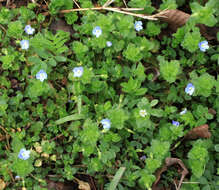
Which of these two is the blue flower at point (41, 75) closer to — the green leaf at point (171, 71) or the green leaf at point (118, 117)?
the green leaf at point (118, 117)

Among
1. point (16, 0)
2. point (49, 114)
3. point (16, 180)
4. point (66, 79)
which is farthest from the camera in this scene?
point (16, 0)

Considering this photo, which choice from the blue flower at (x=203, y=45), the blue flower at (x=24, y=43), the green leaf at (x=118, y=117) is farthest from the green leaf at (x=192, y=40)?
the blue flower at (x=24, y=43)

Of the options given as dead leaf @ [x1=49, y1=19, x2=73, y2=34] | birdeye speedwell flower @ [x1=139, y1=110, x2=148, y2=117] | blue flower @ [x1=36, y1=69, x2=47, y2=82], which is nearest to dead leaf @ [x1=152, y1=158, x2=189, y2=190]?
birdeye speedwell flower @ [x1=139, y1=110, x2=148, y2=117]

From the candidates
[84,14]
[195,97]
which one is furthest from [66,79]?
[195,97]

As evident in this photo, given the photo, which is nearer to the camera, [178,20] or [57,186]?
[57,186]

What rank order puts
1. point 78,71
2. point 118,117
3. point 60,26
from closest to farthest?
point 118,117 → point 78,71 → point 60,26

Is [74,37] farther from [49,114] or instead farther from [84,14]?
[49,114]

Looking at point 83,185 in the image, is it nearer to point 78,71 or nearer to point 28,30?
point 78,71

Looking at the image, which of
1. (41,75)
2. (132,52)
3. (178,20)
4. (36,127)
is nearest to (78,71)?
(41,75)
